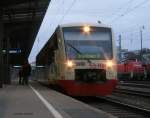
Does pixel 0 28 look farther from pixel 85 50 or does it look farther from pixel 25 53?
pixel 25 53

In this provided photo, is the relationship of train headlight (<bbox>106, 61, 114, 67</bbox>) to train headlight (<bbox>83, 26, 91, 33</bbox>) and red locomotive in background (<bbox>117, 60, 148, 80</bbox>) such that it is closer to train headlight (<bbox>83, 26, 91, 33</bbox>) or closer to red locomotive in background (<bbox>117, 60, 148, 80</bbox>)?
train headlight (<bbox>83, 26, 91, 33</bbox>)

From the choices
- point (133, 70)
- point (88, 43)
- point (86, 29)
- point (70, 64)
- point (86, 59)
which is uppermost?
point (86, 29)

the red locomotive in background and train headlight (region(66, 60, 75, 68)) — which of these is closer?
train headlight (region(66, 60, 75, 68))

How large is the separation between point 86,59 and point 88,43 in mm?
1044

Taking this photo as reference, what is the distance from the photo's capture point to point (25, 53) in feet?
315

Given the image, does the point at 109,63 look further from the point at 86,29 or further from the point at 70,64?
the point at 86,29

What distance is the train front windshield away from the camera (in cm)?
2391

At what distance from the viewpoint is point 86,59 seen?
23.6 m

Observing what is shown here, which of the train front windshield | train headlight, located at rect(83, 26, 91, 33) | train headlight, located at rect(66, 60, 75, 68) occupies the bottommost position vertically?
train headlight, located at rect(66, 60, 75, 68)

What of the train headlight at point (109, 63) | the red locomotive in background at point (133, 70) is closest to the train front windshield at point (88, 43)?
the train headlight at point (109, 63)

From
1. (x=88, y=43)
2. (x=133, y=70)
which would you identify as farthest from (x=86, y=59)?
(x=133, y=70)

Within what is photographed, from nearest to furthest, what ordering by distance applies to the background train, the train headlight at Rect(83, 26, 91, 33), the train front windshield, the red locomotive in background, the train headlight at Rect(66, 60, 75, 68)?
the background train → the train headlight at Rect(66, 60, 75, 68) → the train front windshield → the train headlight at Rect(83, 26, 91, 33) → the red locomotive in background

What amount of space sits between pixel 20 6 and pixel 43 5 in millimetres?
1951

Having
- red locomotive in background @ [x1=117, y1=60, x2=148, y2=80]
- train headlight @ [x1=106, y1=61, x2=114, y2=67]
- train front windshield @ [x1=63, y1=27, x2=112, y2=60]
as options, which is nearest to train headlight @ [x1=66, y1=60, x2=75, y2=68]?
train front windshield @ [x1=63, y1=27, x2=112, y2=60]
